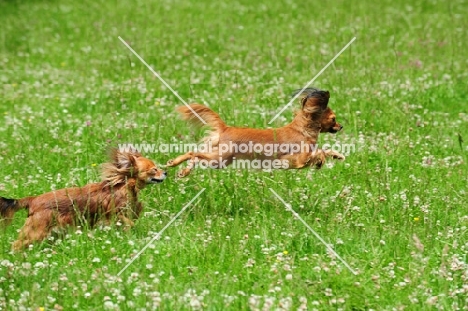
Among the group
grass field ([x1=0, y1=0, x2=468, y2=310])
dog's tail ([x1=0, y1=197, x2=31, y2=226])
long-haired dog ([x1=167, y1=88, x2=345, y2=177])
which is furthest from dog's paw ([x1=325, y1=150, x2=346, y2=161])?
dog's tail ([x1=0, y1=197, x2=31, y2=226])

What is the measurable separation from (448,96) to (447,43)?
10.6 ft

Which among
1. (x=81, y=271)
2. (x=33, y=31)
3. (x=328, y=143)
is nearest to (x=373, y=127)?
(x=328, y=143)

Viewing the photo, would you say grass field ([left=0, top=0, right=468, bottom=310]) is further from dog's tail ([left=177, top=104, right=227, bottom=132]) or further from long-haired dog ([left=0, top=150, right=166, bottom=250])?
dog's tail ([left=177, top=104, right=227, bottom=132])

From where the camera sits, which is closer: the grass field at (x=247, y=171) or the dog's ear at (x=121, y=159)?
the grass field at (x=247, y=171)

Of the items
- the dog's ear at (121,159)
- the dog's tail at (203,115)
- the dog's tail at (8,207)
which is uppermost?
the dog's tail at (203,115)

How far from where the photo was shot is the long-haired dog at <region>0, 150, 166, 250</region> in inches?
255

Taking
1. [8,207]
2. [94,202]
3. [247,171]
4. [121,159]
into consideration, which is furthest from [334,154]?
[8,207]

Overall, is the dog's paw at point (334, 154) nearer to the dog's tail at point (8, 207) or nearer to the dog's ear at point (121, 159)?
the dog's ear at point (121, 159)

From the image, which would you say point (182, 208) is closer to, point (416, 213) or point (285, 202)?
point (285, 202)

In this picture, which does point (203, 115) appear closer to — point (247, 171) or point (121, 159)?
point (247, 171)

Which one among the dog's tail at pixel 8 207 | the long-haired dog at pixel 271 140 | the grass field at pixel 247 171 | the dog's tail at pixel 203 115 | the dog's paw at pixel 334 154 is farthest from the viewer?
the dog's paw at pixel 334 154

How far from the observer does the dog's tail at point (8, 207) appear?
21.2ft

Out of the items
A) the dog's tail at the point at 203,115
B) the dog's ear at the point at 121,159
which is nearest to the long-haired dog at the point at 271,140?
the dog's tail at the point at 203,115

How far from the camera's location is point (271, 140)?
7.82 meters
